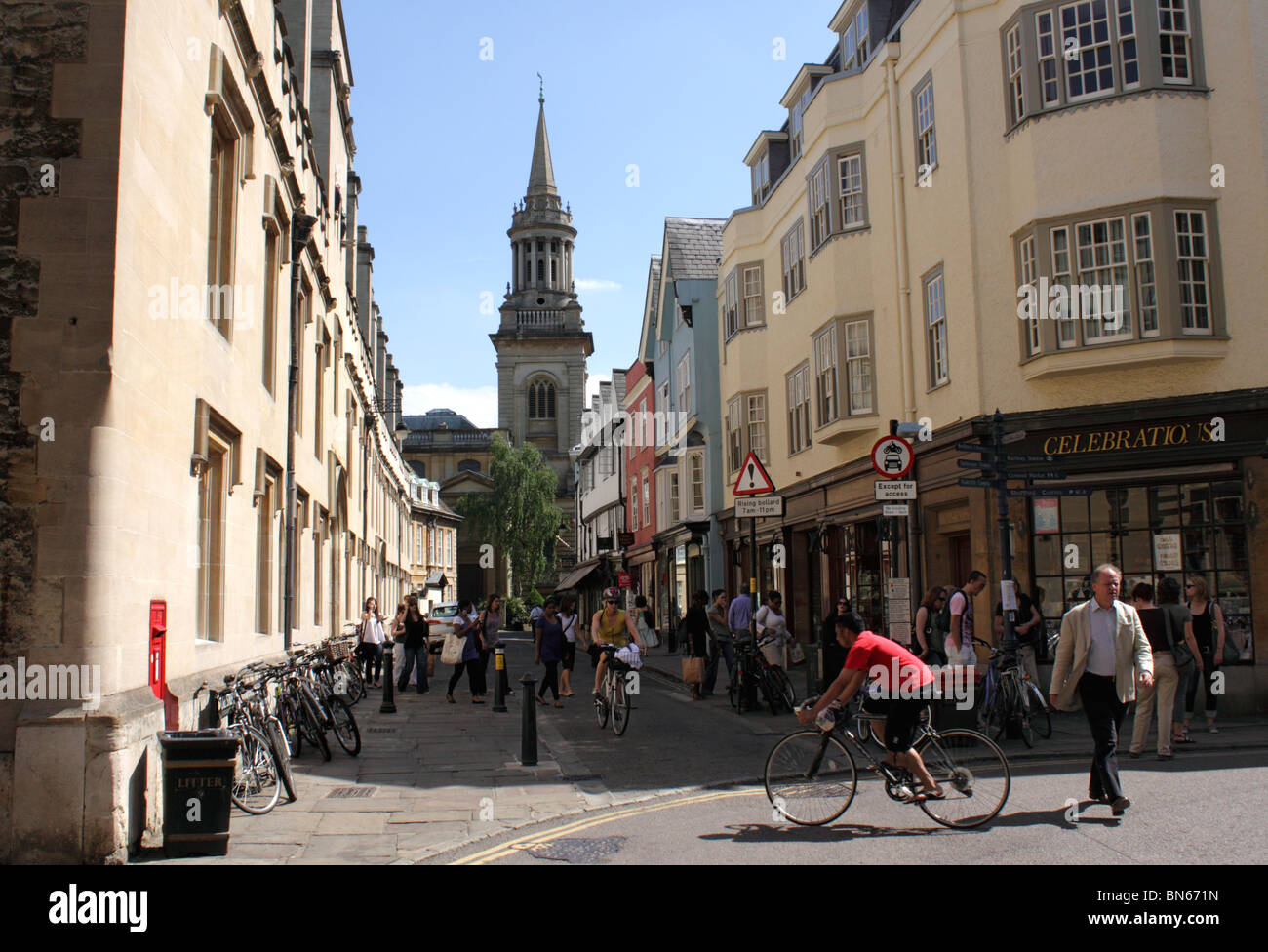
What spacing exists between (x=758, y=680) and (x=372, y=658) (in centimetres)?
1080

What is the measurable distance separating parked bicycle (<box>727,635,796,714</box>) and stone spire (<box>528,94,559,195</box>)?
295 ft

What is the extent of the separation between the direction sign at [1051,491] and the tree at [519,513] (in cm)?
6281

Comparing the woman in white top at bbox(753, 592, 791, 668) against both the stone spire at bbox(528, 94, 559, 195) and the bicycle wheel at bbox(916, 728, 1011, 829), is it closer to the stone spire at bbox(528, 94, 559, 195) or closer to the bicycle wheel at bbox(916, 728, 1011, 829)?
the bicycle wheel at bbox(916, 728, 1011, 829)

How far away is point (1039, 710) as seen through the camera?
42.7 ft

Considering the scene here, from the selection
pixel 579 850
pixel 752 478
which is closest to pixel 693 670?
pixel 752 478

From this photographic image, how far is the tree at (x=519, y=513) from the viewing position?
251 ft

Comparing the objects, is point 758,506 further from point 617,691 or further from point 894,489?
point 617,691

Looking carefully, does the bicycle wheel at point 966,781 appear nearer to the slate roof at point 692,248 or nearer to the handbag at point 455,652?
the handbag at point 455,652

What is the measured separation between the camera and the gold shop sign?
1463cm
